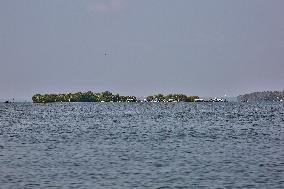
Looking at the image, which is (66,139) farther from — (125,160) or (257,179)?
(257,179)

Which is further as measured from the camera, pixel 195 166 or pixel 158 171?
pixel 195 166

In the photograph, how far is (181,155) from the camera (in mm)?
44812

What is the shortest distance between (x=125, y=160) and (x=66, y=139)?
2080 centimetres

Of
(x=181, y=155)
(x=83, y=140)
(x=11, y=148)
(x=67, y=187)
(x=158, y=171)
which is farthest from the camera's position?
(x=83, y=140)

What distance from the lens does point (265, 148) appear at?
168 feet

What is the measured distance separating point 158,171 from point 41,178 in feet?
26.2

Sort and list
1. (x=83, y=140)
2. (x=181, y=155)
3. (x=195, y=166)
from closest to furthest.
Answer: (x=195, y=166), (x=181, y=155), (x=83, y=140)

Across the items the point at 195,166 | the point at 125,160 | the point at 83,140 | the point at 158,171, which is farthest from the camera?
the point at 83,140

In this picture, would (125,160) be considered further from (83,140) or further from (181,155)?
(83,140)

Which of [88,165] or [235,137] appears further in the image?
[235,137]

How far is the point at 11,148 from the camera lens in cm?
5059

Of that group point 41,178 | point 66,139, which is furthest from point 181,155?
point 66,139

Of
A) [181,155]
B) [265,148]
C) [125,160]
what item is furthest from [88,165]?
[265,148]

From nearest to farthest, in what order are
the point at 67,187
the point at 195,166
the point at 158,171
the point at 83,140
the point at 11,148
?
the point at 67,187, the point at 158,171, the point at 195,166, the point at 11,148, the point at 83,140
